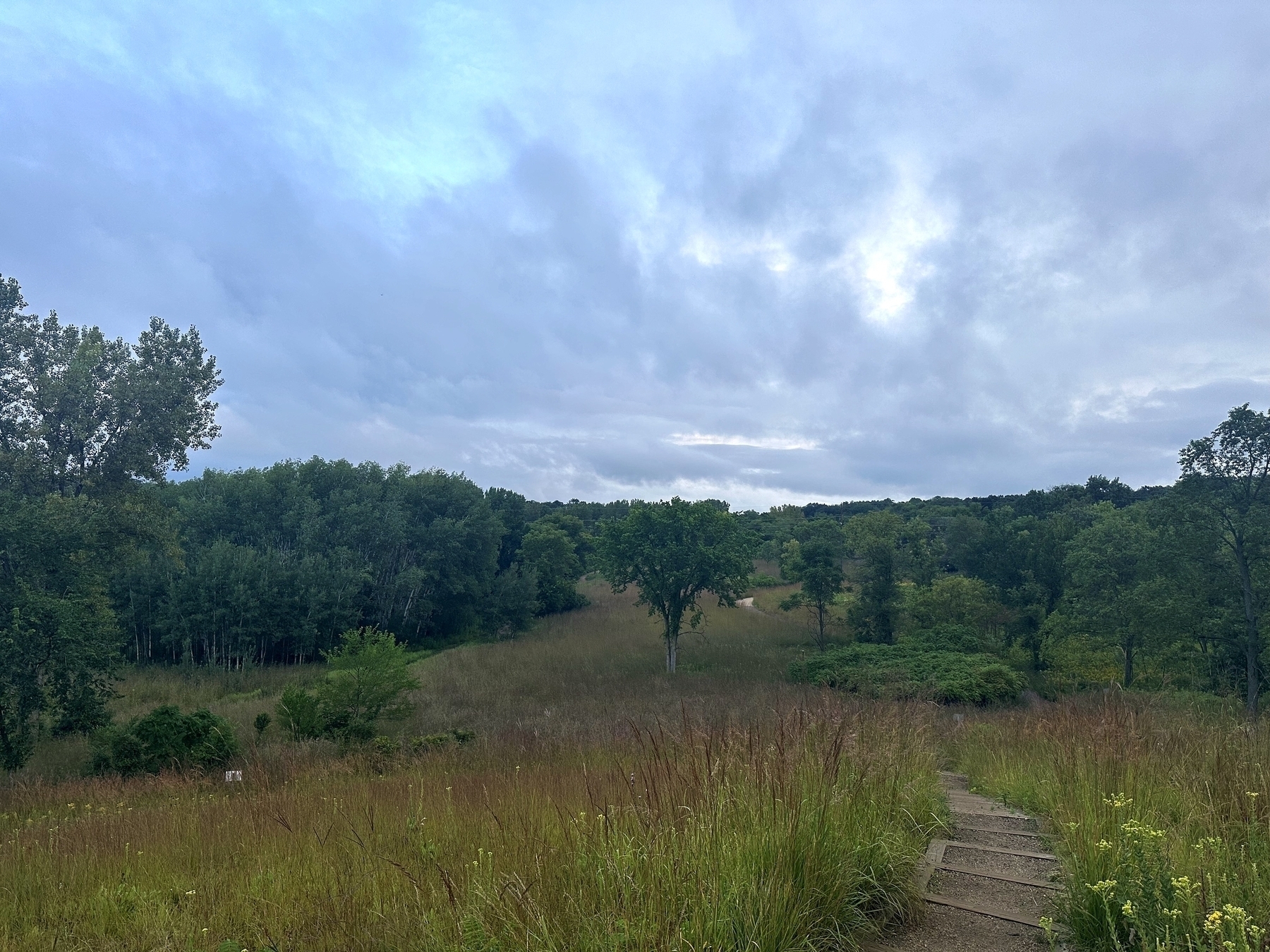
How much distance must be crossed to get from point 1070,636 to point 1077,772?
95.0 feet

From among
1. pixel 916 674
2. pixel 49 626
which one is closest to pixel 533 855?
pixel 49 626

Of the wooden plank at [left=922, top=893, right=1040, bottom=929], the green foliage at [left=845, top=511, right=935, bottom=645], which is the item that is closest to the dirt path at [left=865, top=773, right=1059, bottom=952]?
the wooden plank at [left=922, top=893, right=1040, bottom=929]

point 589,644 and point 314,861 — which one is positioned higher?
point 314,861

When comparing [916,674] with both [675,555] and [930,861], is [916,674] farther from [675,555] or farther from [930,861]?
[930,861]

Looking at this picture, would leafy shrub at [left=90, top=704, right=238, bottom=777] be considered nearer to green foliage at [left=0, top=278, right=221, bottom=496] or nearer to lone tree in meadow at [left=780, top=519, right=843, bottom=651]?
green foliage at [left=0, top=278, right=221, bottom=496]

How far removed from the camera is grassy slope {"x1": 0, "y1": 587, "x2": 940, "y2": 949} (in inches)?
118

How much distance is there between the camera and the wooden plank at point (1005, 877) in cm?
387

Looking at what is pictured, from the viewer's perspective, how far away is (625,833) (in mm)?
3510

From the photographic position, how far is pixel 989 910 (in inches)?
143

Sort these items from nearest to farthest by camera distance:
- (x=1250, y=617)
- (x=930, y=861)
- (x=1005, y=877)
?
(x=1005, y=877) < (x=930, y=861) < (x=1250, y=617)

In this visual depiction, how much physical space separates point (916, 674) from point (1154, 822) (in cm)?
2087

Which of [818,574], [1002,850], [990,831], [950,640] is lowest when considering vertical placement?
[950,640]

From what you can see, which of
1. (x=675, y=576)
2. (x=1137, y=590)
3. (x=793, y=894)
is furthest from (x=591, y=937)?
(x=675, y=576)

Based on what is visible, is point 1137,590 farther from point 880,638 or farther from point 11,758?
point 11,758
